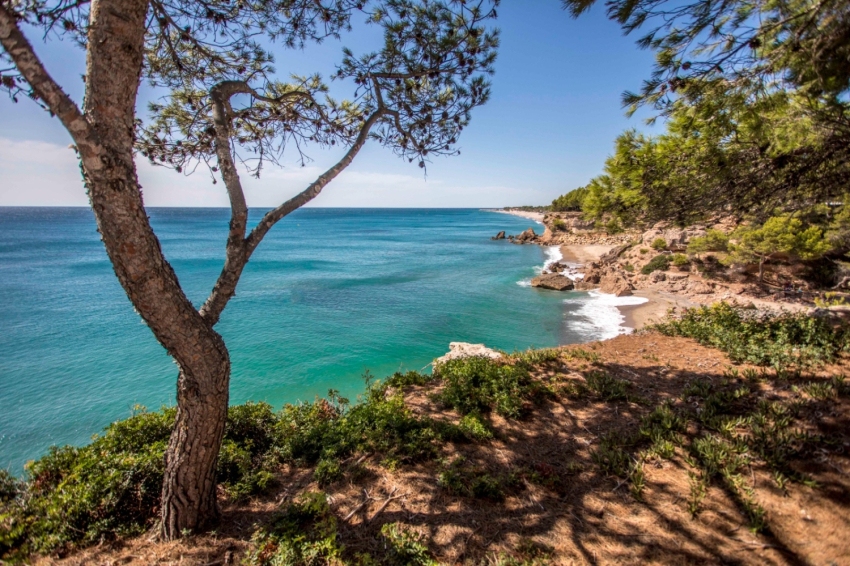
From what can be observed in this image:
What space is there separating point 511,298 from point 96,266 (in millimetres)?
38962

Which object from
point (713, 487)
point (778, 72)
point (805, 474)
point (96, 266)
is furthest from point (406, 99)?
point (96, 266)

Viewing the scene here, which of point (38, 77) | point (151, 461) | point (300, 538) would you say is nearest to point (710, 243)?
point (300, 538)

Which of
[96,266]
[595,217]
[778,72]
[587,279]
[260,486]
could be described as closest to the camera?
[778,72]

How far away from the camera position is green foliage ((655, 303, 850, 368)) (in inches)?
228

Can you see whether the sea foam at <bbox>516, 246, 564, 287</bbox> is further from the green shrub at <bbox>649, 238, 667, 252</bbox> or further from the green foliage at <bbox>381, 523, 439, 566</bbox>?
the green foliage at <bbox>381, 523, 439, 566</bbox>

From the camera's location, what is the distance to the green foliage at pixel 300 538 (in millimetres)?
2959

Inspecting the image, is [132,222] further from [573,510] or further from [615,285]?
[615,285]

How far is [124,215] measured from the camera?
245cm

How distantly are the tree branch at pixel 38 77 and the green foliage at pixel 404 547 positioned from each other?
392cm

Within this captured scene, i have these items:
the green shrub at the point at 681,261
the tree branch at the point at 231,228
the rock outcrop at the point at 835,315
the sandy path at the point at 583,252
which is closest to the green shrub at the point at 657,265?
the green shrub at the point at 681,261

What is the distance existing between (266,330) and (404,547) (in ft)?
53.4

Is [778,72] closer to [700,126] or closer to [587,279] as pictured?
[700,126]

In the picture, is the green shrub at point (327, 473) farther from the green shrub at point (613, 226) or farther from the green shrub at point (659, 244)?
the green shrub at point (659, 244)

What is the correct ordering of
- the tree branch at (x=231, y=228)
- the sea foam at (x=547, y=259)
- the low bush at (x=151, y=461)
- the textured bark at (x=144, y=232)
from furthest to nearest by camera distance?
1. the sea foam at (x=547, y=259)
2. the low bush at (x=151, y=461)
3. the tree branch at (x=231, y=228)
4. the textured bark at (x=144, y=232)
